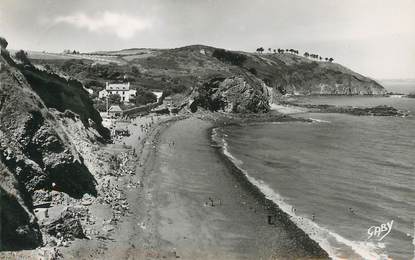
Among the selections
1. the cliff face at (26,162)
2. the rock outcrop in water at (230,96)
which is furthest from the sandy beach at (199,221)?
the rock outcrop in water at (230,96)

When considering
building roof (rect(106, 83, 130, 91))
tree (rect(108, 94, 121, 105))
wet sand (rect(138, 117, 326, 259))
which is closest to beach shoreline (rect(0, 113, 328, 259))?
wet sand (rect(138, 117, 326, 259))

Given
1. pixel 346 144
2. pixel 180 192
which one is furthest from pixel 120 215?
pixel 346 144

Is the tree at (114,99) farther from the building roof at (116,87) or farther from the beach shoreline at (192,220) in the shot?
the beach shoreline at (192,220)

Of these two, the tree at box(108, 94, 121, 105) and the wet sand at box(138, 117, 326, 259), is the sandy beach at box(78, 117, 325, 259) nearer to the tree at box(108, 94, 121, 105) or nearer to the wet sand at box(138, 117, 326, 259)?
the wet sand at box(138, 117, 326, 259)

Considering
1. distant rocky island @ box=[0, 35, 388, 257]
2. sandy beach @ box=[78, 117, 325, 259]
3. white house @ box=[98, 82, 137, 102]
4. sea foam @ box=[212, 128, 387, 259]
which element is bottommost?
sea foam @ box=[212, 128, 387, 259]

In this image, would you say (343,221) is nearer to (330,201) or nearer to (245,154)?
(330,201)

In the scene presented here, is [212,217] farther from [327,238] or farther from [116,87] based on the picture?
[116,87]
